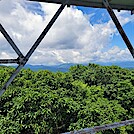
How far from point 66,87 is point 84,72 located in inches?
193

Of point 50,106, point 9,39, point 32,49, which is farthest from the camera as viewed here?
point 50,106

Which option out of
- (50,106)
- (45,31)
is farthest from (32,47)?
(50,106)

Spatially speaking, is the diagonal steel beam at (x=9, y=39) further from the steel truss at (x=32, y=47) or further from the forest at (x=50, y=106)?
the forest at (x=50, y=106)

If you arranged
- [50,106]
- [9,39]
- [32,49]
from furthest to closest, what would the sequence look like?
[50,106], [32,49], [9,39]

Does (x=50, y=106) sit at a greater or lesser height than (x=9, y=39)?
greater

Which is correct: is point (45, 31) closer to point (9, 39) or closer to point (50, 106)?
point (9, 39)

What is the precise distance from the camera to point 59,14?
204 centimetres

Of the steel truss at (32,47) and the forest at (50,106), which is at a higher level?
the forest at (50,106)

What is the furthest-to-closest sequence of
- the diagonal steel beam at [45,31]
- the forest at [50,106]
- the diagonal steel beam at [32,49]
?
the forest at [50,106]
the diagonal steel beam at [45,31]
the diagonal steel beam at [32,49]

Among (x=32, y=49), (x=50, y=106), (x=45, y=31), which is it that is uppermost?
(x=50, y=106)

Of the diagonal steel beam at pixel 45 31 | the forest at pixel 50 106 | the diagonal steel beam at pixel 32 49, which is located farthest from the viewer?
the forest at pixel 50 106

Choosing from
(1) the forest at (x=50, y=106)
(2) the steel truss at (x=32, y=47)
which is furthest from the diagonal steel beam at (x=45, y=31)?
(1) the forest at (x=50, y=106)

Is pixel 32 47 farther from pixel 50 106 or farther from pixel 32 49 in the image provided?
pixel 50 106

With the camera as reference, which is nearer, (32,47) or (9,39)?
(9,39)
